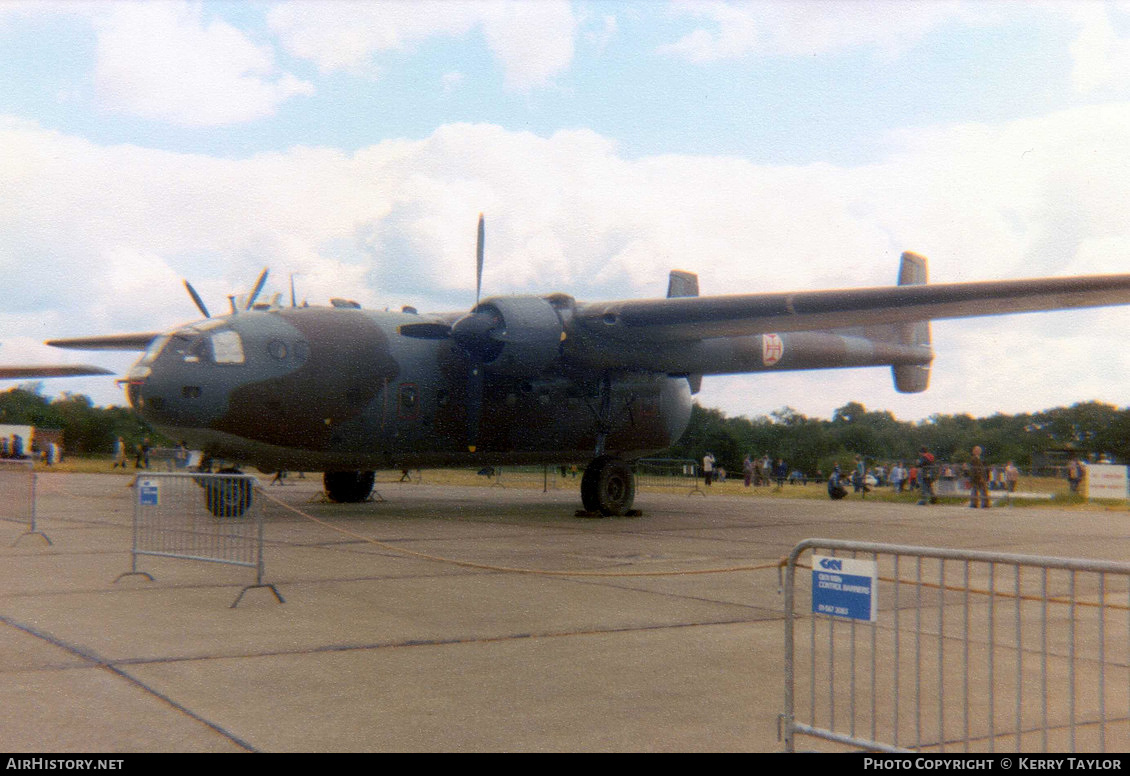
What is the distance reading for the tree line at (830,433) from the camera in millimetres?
63375

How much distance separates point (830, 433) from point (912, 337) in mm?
73757

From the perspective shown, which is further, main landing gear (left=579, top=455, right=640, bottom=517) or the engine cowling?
main landing gear (left=579, top=455, right=640, bottom=517)

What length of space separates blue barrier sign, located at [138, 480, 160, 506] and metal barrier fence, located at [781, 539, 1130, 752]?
6614mm

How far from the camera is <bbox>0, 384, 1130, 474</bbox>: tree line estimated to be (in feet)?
208

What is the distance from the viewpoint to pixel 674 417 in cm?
2067

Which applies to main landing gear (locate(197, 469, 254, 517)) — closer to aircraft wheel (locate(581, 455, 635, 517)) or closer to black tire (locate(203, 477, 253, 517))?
black tire (locate(203, 477, 253, 517))

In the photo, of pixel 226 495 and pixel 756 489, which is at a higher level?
pixel 226 495

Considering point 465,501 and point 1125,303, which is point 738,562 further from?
point 465,501

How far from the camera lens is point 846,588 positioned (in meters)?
4.28

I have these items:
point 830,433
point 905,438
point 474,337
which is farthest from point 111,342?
point 905,438

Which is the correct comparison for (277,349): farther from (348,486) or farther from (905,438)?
(905,438)

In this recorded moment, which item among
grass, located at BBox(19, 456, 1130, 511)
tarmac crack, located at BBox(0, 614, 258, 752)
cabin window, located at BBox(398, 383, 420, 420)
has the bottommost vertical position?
grass, located at BBox(19, 456, 1130, 511)

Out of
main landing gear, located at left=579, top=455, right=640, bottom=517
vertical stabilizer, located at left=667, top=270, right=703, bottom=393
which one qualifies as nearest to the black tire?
main landing gear, located at left=579, top=455, right=640, bottom=517

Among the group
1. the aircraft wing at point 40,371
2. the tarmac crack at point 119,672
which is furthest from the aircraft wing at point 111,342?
the tarmac crack at point 119,672
